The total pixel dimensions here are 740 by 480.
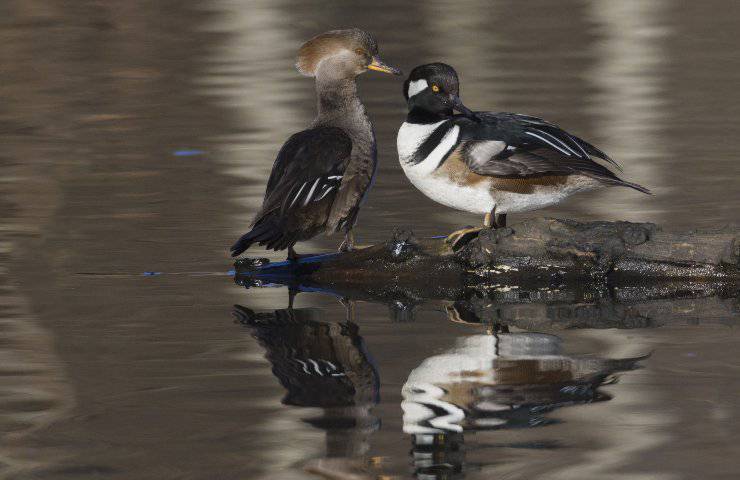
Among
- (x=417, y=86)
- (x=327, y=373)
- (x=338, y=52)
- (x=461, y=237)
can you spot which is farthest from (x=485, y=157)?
(x=327, y=373)

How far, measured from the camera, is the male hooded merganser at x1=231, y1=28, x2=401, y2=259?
7.69 metres

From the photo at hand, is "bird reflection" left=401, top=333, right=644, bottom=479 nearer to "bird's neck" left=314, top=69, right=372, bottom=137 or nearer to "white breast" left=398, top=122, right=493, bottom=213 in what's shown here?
"white breast" left=398, top=122, right=493, bottom=213

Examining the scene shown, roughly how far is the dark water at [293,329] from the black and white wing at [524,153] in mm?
815

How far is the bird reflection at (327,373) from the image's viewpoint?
5.02m

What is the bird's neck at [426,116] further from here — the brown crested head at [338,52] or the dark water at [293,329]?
the dark water at [293,329]

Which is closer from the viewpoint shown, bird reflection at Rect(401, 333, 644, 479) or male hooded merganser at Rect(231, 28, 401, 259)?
bird reflection at Rect(401, 333, 644, 479)

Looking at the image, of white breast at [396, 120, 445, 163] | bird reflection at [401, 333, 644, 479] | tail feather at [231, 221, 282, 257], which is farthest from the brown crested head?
bird reflection at [401, 333, 644, 479]

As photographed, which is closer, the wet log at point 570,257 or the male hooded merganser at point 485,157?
the wet log at point 570,257

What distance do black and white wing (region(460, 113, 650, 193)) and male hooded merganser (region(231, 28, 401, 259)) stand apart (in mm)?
705

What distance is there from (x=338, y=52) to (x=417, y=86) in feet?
2.65

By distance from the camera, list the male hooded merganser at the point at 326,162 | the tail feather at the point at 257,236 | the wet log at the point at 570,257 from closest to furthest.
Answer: the wet log at the point at 570,257 < the tail feather at the point at 257,236 < the male hooded merganser at the point at 326,162

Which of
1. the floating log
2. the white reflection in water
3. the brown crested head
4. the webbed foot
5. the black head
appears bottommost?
the white reflection in water

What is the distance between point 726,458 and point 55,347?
299cm

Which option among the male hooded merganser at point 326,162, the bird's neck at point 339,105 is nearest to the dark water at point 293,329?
the male hooded merganser at point 326,162
